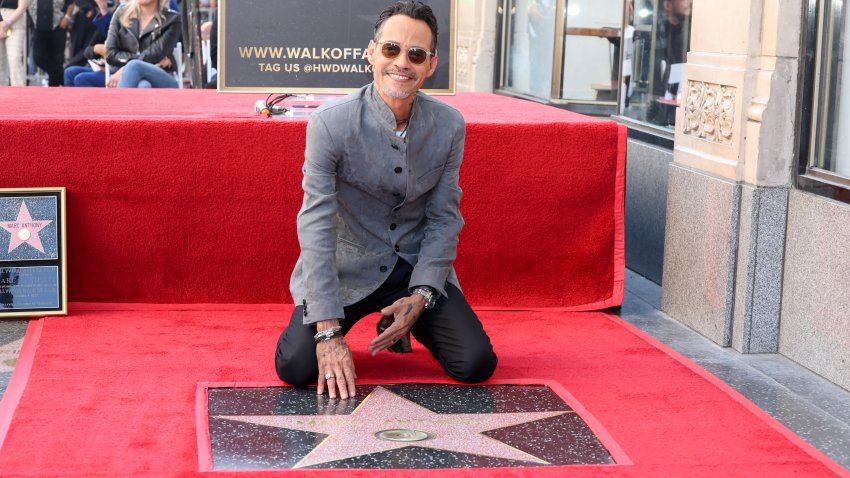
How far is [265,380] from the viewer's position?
4262mm

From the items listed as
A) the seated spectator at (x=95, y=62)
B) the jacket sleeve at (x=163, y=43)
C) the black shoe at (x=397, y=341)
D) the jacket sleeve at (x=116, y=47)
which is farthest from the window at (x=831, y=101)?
the seated spectator at (x=95, y=62)

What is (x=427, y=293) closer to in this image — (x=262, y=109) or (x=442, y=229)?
(x=442, y=229)

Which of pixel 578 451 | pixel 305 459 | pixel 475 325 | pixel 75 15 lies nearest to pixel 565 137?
pixel 475 325

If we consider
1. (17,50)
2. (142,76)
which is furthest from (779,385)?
(17,50)

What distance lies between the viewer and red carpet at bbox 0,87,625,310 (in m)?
5.18

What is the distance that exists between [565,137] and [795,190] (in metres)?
1.09

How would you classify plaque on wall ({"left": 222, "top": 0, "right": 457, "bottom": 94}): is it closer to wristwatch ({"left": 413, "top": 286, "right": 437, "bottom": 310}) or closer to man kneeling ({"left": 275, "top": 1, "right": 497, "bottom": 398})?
man kneeling ({"left": 275, "top": 1, "right": 497, "bottom": 398})

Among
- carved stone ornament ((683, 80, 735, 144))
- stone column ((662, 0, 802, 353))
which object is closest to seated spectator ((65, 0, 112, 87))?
carved stone ornament ((683, 80, 735, 144))

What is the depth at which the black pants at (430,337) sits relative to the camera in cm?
412

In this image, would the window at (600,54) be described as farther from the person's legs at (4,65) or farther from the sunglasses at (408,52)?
the person's legs at (4,65)

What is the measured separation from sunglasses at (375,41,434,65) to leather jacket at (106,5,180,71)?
529cm

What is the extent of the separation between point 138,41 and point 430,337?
5.40m

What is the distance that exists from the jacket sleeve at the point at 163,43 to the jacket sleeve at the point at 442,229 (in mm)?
5161

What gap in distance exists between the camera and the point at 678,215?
5504 millimetres
